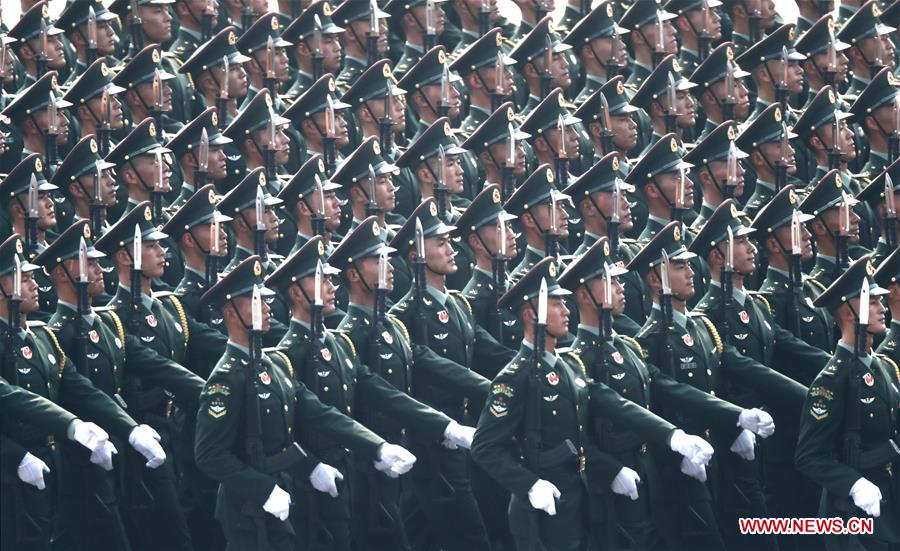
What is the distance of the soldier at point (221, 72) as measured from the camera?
2230 centimetres

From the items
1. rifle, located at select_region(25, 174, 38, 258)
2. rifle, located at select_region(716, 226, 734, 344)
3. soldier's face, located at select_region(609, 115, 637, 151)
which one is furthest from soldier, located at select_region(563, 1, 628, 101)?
rifle, located at select_region(25, 174, 38, 258)

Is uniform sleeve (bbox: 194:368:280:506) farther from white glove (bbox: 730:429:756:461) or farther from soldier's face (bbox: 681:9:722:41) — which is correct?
soldier's face (bbox: 681:9:722:41)

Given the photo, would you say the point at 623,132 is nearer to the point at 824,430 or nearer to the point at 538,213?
the point at 538,213

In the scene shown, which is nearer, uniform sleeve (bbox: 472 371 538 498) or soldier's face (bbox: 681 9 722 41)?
uniform sleeve (bbox: 472 371 538 498)

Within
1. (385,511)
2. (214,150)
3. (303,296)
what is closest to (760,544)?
(385,511)

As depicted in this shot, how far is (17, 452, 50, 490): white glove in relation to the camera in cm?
1722

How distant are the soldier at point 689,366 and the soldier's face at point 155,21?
6.35 meters

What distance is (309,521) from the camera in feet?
57.8

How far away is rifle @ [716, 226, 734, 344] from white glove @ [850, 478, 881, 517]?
2532 mm

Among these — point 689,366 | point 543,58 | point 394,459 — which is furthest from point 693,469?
point 543,58

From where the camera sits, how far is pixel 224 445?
55.2 ft

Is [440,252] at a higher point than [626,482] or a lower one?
higher

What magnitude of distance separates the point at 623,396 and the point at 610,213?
9.35 feet

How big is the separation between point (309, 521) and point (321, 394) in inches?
37.4
